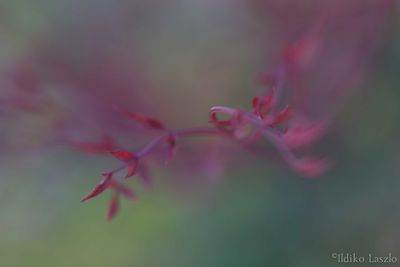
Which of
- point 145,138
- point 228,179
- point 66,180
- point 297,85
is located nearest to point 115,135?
point 145,138

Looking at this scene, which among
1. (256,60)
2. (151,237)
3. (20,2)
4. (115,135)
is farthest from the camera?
(20,2)

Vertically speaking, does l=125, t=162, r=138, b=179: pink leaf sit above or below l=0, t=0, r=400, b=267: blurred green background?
below

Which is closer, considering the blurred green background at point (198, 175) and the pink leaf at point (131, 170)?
the pink leaf at point (131, 170)

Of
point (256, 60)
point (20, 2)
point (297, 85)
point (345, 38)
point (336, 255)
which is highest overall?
point (20, 2)

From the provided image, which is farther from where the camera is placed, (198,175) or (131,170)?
(198,175)

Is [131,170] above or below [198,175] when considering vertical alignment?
below

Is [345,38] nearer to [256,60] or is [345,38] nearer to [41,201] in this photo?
[256,60]

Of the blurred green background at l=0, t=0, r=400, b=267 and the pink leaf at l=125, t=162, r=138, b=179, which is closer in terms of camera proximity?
the pink leaf at l=125, t=162, r=138, b=179

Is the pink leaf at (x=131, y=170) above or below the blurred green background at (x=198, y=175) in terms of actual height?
below
